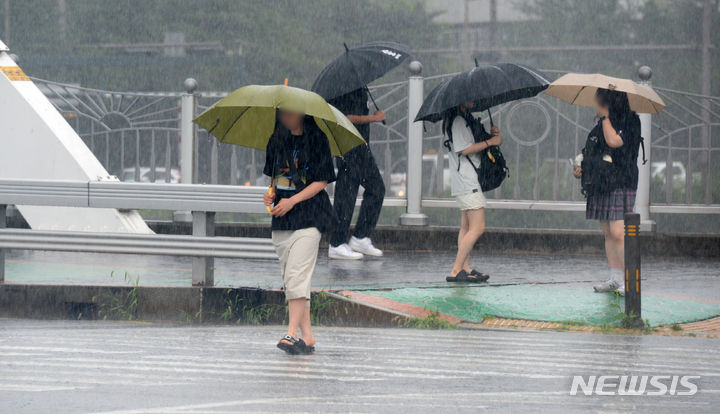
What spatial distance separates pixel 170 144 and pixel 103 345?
22.0ft

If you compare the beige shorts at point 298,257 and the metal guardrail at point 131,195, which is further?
the metal guardrail at point 131,195

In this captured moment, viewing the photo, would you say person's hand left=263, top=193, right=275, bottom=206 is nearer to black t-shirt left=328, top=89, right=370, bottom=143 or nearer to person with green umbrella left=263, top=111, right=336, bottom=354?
person with green umbrella left=263, top=111, right=336, bottom=354

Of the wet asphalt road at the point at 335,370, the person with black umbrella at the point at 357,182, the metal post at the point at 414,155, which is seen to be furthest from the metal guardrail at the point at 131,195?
the metal post at the point at 414,155

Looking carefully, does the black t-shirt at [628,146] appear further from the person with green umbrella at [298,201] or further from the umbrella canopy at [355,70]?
the person with green umbrella at [298,201]

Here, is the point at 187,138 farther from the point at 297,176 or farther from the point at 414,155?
the point at 297,176

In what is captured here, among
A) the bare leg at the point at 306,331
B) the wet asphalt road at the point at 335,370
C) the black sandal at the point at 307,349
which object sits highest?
the bare leg at the point at 306,331

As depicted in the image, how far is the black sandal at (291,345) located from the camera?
6875 millimetres

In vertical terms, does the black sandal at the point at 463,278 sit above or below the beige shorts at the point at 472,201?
below

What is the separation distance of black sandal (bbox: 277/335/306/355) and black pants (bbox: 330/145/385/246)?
4222mm

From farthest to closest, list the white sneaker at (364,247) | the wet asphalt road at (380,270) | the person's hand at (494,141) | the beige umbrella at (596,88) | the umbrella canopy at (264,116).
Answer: the white sneaker at (364,247) → the wet asphalt road at (380,270) → the person's hand at (494,141) → the beige umbrella at (596,88) → the umbrella canopy at (264,116)

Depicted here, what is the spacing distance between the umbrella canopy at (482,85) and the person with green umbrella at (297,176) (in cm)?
227

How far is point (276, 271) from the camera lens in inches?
424

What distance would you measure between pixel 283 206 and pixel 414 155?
6071 mm

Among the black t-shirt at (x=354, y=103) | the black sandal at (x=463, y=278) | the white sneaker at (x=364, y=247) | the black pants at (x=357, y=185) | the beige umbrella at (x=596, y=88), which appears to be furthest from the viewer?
the white sneaker at (x=364, y=247)
